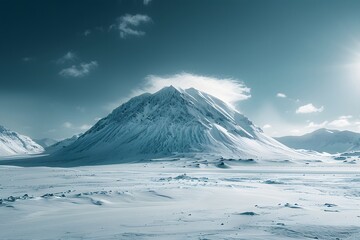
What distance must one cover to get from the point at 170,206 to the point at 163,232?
401 inches

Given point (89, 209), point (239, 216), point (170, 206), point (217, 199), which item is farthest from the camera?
point (217, 199)

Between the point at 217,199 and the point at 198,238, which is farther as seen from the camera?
the point at 217,199

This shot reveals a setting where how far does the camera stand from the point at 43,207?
2903 cm

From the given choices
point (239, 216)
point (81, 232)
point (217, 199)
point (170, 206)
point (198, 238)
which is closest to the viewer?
point (198, 238)

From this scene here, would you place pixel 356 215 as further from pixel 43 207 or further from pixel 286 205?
pixel 43 207

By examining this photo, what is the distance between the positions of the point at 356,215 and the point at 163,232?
51.9 feet

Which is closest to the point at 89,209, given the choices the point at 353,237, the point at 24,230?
the point at 24,230

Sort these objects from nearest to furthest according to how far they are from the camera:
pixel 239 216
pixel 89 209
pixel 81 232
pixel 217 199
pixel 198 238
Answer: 1. pixel 198 238
2. pixel 81 232
3. pixel 239 216
4. pixel 89 209
5. pixel 217 199

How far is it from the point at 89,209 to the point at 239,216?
12.9 metres

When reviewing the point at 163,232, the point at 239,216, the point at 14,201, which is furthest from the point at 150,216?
the point at 14,201

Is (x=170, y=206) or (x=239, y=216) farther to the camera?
(x=170, y=206)

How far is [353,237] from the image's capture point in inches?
769

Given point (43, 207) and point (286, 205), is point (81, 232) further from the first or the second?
point (286, 205)

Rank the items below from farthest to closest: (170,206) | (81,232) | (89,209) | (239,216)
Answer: (170,206) < (89,209) < (239,216) < (81,232)
